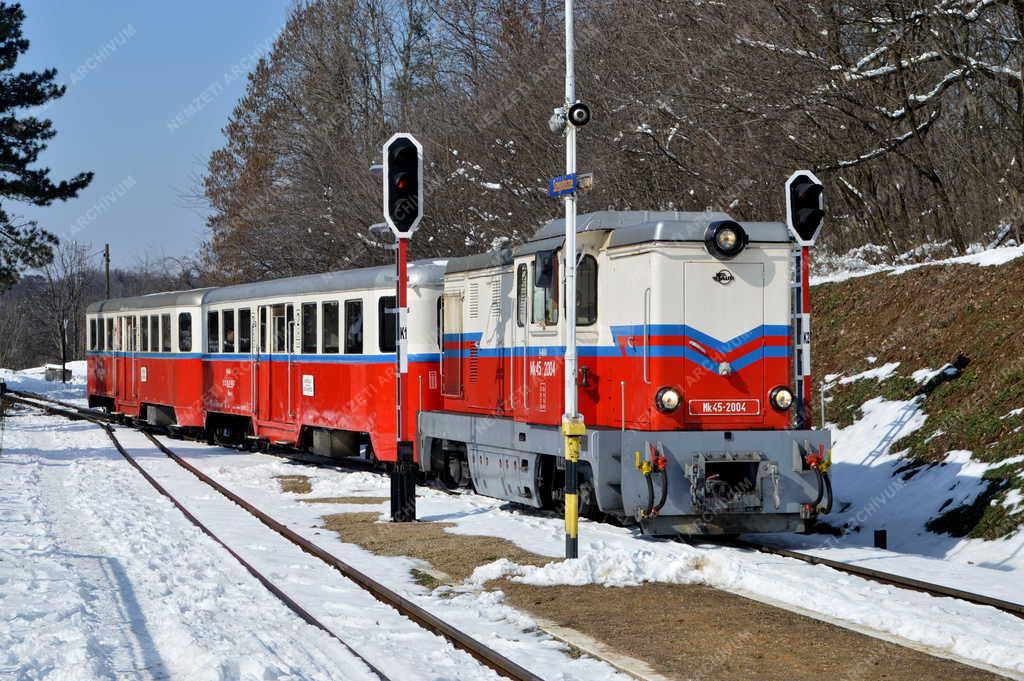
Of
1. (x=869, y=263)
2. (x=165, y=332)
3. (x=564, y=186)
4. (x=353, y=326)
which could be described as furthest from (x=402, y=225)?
(x=165, y=332)

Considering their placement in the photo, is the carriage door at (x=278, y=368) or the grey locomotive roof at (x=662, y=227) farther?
the carriage door at (x=278, y=368)

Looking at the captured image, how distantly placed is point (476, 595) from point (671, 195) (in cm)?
1947

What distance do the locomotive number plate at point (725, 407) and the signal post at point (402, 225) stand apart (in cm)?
375

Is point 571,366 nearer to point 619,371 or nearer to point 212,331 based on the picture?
point 619,371

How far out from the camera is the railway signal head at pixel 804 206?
12.1 metres

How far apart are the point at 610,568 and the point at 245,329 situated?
14244 mm

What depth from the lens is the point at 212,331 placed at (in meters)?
24.8

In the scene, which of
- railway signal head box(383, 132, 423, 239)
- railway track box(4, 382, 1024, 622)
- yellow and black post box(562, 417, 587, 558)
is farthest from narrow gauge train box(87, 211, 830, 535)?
railway signal head box(383, 132, 423, 239)

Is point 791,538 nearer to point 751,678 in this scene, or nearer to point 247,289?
point 751,678

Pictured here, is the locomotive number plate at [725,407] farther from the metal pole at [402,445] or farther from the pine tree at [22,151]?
the pine tree at [22,151]

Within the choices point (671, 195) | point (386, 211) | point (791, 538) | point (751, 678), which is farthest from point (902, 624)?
point (671, 195)

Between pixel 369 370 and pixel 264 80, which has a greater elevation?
pixel 264 80

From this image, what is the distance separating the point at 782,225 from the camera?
12789 millimetres

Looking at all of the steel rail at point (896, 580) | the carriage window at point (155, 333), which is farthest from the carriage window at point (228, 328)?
the steel rail at point (896, 580)
